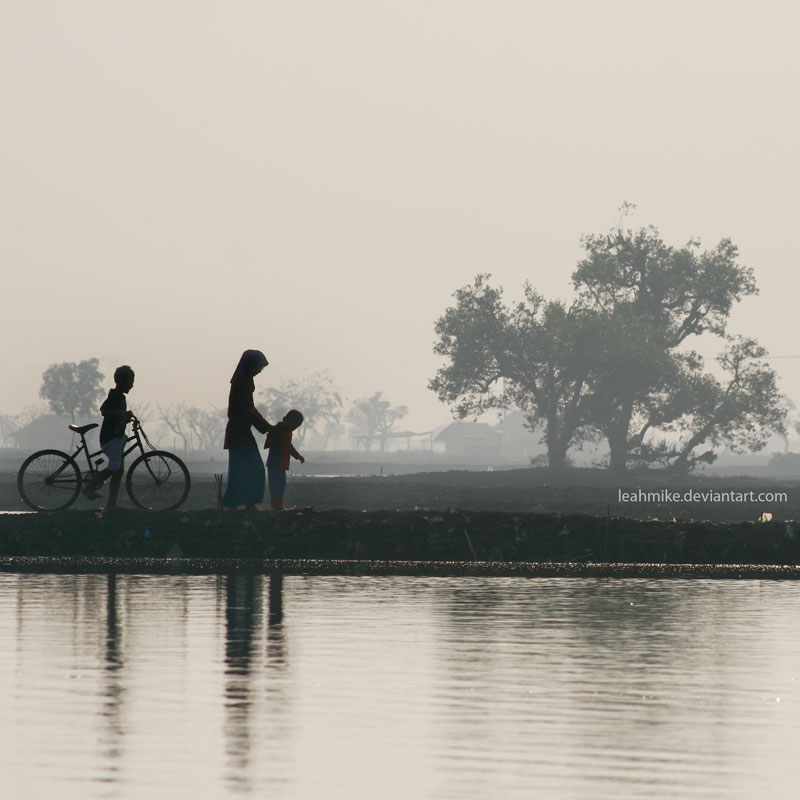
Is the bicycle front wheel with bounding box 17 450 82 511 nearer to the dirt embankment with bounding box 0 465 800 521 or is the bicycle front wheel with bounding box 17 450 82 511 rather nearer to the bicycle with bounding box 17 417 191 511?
the bicycle with bounding box 17 417 191 511

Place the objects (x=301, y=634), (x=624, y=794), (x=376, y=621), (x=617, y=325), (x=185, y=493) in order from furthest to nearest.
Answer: (x=617, y=325) → (x=185, y=493) → (x=376, y=621) → (x=301, y=634) → (x=624, y=794)

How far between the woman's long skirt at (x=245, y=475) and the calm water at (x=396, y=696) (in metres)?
5.05

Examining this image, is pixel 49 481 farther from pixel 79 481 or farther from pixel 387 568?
pixel 387 568

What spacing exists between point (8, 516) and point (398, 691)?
14185 mm

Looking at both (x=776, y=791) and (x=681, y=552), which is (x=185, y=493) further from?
(x=776, y=791)

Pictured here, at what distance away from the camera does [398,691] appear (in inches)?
380

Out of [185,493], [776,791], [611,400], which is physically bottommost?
[776,791]

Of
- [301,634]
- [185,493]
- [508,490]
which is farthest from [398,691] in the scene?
[508,490]

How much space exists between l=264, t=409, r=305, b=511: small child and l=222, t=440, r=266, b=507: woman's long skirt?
1.10 ft

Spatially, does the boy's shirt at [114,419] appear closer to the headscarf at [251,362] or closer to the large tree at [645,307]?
the headscarf at [251,362]

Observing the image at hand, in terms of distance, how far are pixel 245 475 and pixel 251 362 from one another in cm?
163

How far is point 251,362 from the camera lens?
797 inches

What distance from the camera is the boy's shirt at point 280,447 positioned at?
70.6 ft

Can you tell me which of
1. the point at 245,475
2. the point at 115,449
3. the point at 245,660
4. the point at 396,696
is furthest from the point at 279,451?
the point at 396,696
